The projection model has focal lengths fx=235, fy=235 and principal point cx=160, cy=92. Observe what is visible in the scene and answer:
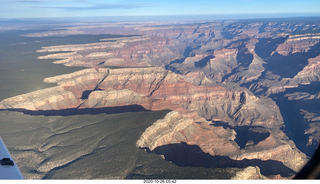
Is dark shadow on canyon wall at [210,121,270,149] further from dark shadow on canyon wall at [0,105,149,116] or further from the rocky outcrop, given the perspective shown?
the rocky outcrop

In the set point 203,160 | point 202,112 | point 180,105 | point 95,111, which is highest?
point 203,160

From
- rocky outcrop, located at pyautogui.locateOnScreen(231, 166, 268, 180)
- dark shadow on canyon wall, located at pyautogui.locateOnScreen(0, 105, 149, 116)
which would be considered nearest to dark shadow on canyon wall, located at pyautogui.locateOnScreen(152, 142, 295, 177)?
rocky outcrop, located at pyautogui.locateOnScreen(231, 166, 268, 180)

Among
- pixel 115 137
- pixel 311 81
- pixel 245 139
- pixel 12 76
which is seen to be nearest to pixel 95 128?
pixel 115 137

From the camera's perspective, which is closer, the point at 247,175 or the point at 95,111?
the point at 247,175

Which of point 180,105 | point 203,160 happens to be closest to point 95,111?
point 180,105

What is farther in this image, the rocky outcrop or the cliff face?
the cliff face

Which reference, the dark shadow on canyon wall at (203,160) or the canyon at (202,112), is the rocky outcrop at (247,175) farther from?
the dark shadow on canyon wall at (203,160)

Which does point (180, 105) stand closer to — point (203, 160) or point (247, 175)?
point (203, 160)

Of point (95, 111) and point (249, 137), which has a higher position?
point (95, 111)
